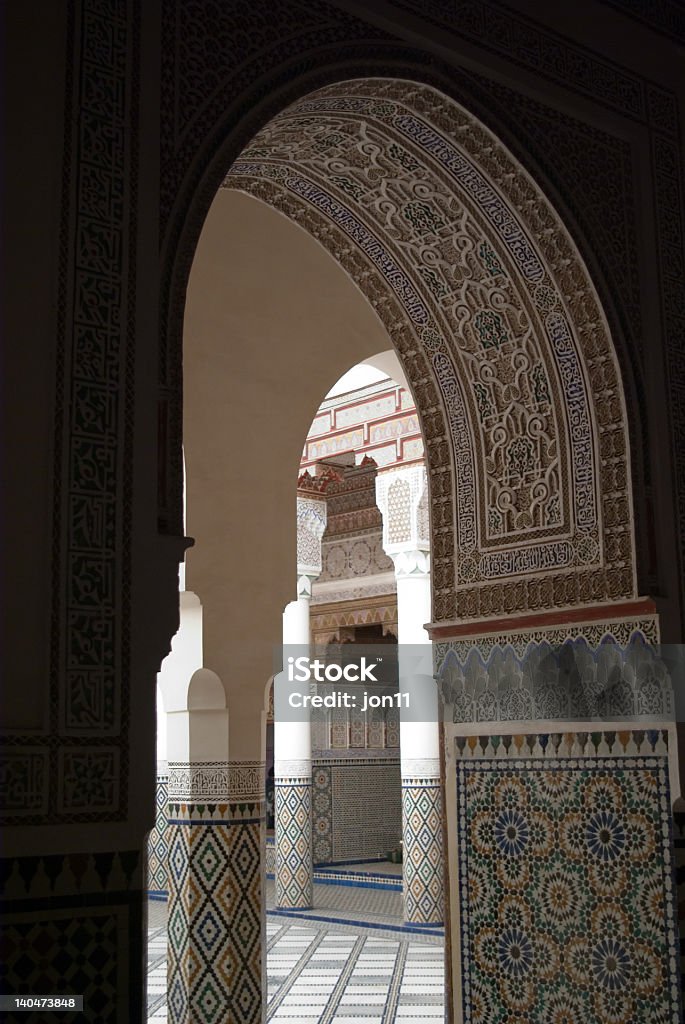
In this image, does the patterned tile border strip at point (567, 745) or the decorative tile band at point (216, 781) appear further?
the decorative tile band at point (216, 781)

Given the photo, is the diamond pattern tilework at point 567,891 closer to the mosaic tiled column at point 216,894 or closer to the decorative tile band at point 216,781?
the mosaic tiled column at point 216,894

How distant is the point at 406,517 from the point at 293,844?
242 cm

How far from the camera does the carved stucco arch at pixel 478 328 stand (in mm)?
2523

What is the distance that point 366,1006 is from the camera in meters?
4.98

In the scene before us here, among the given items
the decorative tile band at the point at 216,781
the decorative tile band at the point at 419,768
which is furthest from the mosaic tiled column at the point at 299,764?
the decorative tile band at the point at 216,781

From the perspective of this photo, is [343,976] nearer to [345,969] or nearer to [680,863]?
[345,969]

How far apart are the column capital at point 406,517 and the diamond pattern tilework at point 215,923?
9.78 feet

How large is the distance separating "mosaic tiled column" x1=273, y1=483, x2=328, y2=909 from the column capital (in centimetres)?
75

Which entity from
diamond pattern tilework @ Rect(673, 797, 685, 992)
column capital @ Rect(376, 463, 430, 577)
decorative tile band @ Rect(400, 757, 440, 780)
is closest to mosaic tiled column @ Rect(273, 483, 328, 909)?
column capital @ Rect(376, 463, 430, 577)

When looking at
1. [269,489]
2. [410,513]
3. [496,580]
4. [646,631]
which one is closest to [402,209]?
[496,580]

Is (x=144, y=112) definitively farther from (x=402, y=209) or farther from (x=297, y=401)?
(x=297, y=401)

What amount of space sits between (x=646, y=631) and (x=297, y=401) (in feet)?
8.28

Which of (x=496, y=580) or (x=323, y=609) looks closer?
(x=496, y=580)

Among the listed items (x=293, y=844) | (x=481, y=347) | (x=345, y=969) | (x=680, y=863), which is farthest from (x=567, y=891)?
(x=293, y=844)
